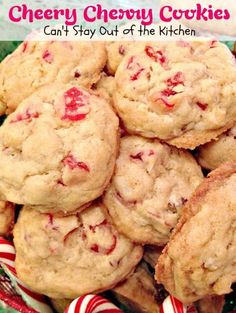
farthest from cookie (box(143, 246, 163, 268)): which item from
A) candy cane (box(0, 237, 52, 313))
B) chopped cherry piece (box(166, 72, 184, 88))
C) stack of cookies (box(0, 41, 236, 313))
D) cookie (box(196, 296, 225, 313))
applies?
chopped cherry piece (box(166, 72, 184, 88))

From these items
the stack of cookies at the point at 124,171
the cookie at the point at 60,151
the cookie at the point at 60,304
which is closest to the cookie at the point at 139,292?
the stack of cookies at the point at 124,171

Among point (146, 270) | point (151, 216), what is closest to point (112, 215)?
point (151, 216)

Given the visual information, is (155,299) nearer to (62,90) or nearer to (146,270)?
(146,270)

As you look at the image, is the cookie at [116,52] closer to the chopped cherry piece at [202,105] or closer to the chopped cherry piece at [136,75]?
the chopped cherry piece at [136,75]

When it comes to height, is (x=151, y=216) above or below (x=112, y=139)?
below

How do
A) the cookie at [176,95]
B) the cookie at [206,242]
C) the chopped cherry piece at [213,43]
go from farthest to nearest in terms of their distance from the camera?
the chopped cherry piece at [213,43] → the cookie at [176,95] → the cookie at [206,242]

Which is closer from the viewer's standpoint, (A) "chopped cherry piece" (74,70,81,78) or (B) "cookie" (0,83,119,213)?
(B) "cookie" (0,83,119,213)

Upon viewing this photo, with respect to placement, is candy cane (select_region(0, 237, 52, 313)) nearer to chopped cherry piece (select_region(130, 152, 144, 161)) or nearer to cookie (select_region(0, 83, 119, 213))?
cookie (select_region(0, 83, 119, 213))
